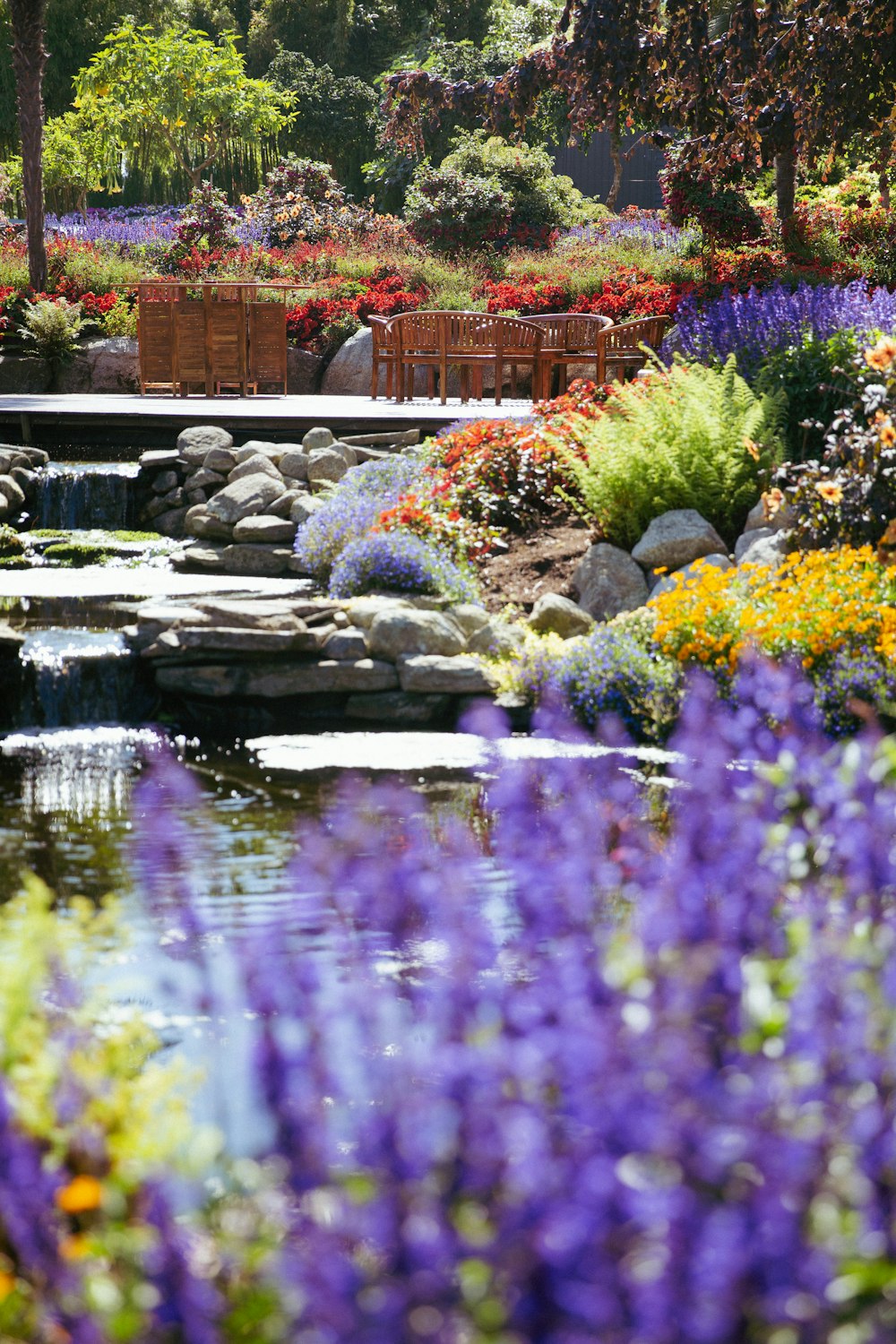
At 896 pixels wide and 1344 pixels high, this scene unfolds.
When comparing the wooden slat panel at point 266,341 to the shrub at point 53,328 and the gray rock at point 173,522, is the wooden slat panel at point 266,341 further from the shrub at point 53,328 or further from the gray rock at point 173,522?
the gray rock at point 173,522

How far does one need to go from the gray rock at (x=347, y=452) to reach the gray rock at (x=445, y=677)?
4.13 metres

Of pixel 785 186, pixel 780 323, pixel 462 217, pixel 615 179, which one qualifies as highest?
pixel 615 179

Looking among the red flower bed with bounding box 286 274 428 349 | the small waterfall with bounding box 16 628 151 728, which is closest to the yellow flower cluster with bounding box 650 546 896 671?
Answer: the small waterfall with bounding box 16 628 151 728

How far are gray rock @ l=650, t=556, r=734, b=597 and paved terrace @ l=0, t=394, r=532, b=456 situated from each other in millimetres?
4214

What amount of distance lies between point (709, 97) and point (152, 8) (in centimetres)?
2912

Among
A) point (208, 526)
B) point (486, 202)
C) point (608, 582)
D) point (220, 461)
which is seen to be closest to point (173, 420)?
point (220, 461)

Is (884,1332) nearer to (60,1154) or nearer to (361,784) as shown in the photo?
(60,1154)

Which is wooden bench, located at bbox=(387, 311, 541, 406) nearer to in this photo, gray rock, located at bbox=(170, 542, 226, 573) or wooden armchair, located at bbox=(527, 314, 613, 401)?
wooden armchair, located at bbox=(527, 314, 613, 401)

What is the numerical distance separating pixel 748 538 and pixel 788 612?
1571 millimetres

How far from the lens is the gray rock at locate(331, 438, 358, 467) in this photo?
10.5m

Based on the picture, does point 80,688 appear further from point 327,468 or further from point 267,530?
point 327,468

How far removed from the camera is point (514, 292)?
1725 centimetres

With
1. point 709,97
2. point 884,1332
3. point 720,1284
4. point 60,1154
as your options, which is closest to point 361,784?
point 60,1154

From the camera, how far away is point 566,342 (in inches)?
511
